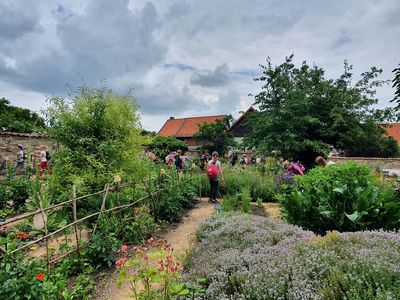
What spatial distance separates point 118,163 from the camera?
20.3ft

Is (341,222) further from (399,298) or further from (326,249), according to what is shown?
(399,298)

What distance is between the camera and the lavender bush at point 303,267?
218cm

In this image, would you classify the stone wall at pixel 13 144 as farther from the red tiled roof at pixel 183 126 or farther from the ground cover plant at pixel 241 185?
the red tiled roof at pixel 183 126

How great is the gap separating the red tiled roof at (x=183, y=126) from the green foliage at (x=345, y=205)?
36473mm

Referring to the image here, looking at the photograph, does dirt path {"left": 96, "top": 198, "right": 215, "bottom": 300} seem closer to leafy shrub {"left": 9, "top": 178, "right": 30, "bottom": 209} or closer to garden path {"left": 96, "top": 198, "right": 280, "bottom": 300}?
garden path {"left": 96, "top": 198, "right": 280, "bottom": 300}

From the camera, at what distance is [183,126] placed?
43812 millimetres

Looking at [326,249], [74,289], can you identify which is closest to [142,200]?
[74,289]

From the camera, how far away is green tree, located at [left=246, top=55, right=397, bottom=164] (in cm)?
1605

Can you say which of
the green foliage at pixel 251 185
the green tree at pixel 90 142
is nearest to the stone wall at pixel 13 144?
the green tree at pixel 90 142

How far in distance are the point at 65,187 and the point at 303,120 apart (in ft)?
45.1

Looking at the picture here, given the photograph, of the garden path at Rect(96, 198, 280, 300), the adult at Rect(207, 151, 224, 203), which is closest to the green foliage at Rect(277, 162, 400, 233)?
the garden path at Rect(96, 198, 280, 300)

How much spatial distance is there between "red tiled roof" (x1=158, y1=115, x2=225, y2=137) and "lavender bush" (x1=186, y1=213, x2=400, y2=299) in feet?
124

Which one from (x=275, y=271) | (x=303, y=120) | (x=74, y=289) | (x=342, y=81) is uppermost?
(x=342, y=81)

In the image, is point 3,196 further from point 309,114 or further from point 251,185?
point 309,114
